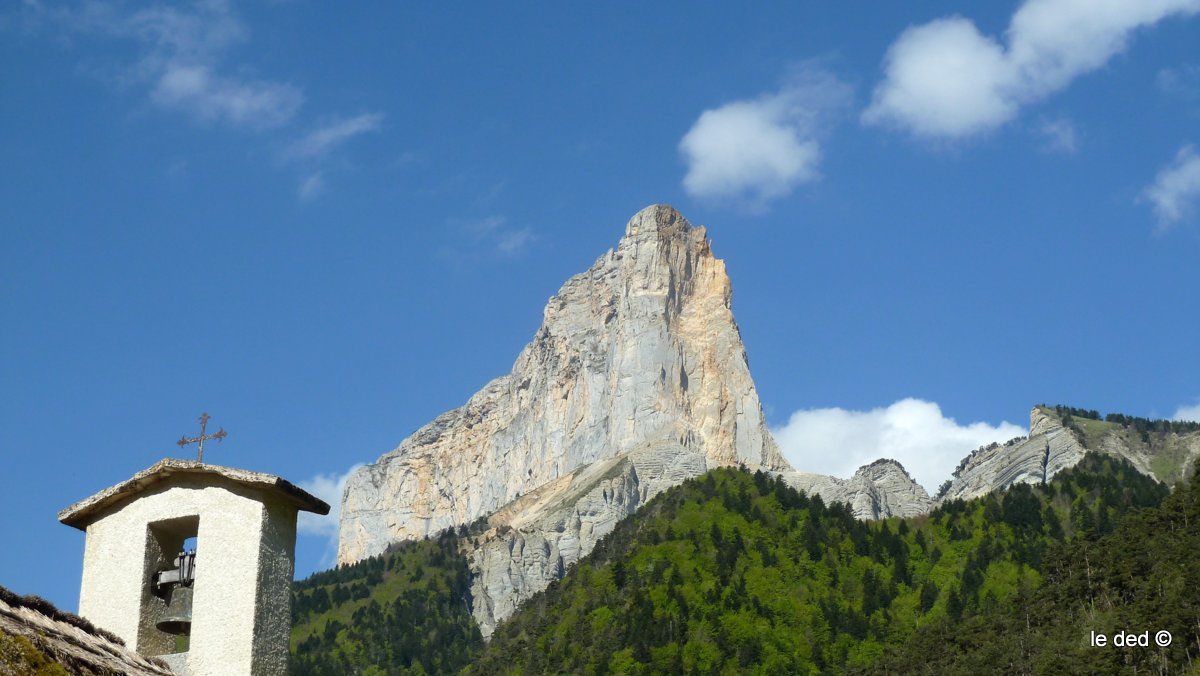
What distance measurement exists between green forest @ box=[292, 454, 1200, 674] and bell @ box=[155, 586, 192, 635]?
7917cm

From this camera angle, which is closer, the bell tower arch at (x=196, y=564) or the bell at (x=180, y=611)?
the bell tower arch at (x=196, y=564)

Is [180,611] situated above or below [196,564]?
below

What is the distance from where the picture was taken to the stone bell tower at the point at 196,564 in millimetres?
18000

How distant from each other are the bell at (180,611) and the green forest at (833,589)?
79171mm

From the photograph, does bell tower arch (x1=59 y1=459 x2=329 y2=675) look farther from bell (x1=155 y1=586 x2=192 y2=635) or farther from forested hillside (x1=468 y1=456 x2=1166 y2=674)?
forested hillside (x1=468 y1=456 x2=1166 y2=674)

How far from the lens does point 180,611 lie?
18312 millimetres

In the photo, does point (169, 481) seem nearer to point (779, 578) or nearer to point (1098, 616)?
point (1098, 616)

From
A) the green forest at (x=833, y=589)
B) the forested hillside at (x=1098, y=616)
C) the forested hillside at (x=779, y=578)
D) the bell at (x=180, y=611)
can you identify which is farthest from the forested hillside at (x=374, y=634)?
the bell at (x=180, y=611)

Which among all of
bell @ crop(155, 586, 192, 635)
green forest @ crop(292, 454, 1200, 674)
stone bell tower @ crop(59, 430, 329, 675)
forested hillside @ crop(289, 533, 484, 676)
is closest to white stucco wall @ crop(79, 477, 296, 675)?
stone bell tower @ crop(59, 430, 329, 675)

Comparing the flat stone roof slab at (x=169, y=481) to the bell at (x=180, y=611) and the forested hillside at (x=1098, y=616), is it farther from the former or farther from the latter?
the forested hillside at (x=1098, y=616)

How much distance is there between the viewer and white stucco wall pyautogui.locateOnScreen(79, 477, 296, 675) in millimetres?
17938

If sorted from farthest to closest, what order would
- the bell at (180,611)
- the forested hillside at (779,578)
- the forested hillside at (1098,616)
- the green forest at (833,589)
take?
the forested hillside at (779,578) < the green forest at (833,589) < the forested hillside at (1098,616) < the bell at (180,611)

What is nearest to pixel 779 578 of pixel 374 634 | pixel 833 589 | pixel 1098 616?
pixel 833 589

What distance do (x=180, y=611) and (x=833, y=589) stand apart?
426ft
